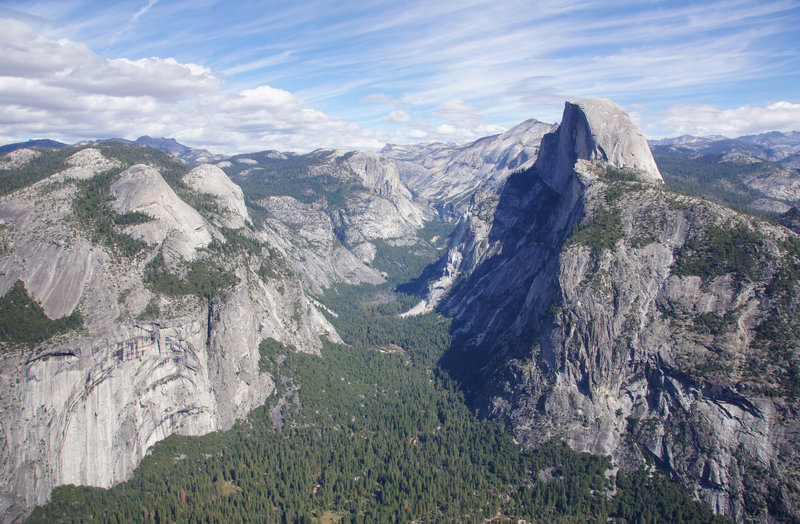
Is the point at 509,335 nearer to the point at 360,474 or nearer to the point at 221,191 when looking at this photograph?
the point at 360,474

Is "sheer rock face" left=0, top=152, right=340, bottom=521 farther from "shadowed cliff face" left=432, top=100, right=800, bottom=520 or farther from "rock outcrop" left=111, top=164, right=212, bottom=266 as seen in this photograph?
"shadowed cliff face" left=432, top=100, right=800, bottom=520

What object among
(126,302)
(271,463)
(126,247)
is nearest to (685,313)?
(271,463)

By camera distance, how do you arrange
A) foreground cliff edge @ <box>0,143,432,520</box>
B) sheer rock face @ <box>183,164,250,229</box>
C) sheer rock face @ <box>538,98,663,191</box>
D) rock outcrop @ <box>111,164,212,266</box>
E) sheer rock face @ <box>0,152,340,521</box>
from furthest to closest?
sheer rock face @ <box>183,164,250,229</box>
sheer rock face @ <box>538,98,663,191</box>
rock outcrop @ <box>111,164,212,266</box>
foreground cliff edge @ <box>0,143,432,520</box>
sheer rock face @ <box>0,152,340,521</box>

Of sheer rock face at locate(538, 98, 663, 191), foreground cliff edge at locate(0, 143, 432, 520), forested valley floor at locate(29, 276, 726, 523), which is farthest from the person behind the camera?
sheer rock face at locate(538, 98, 663, 191)

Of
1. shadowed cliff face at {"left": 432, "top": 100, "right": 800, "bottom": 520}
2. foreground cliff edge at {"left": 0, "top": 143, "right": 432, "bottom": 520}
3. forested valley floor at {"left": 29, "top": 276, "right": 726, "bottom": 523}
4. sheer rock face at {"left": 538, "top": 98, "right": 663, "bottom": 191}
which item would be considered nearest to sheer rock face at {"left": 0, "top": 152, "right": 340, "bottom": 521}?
foreground cliff edge at {"left": 0, "top": 143, "right": 432, "bottom": 520}

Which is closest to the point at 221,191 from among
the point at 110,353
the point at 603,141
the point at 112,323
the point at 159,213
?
the point at 159,213

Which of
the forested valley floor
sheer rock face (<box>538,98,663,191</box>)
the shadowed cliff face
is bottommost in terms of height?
the forested valley floor

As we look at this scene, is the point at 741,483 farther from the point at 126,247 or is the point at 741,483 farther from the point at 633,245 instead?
the point at 126,247
